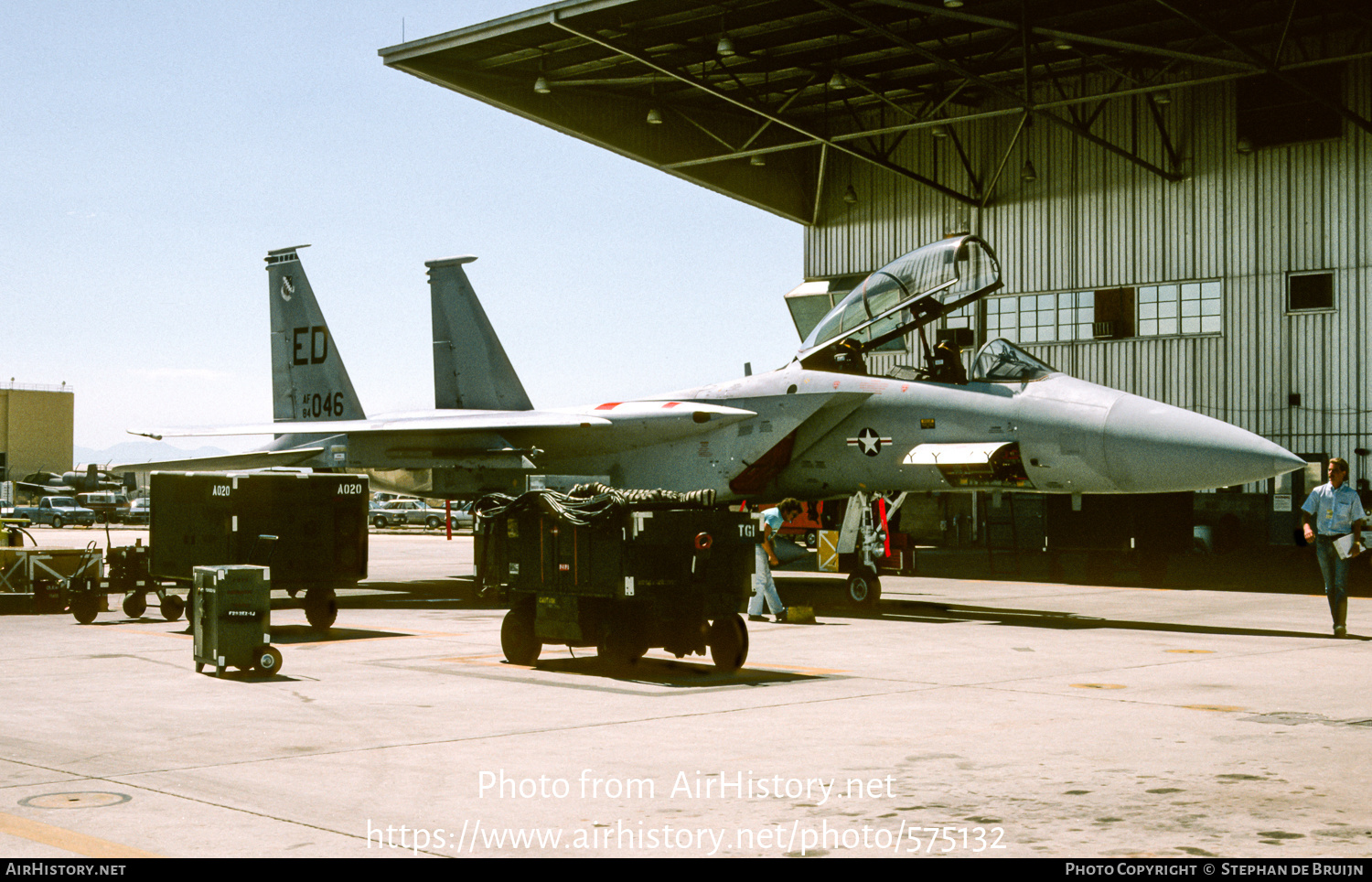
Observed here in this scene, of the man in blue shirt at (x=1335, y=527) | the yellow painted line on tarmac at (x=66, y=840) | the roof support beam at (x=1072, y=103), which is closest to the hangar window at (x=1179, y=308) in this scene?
the roof support beam at (x=1072, y=103)

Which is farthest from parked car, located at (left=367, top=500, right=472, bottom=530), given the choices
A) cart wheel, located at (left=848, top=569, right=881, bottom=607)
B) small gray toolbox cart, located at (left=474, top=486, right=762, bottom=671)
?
small gray toolbox cart, located at (left=474, top=486, right=762, bottom=671)

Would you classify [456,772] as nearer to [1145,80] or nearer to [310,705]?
[310,705]

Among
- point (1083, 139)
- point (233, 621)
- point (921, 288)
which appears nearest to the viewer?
point (233, 621)

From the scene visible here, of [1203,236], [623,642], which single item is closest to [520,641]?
[623,642]

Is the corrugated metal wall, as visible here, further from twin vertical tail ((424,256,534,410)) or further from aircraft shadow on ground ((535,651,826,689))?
aircraft shadow on ground ((535,651,826,689))

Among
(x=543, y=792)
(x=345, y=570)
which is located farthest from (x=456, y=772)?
(x=345, y=570)

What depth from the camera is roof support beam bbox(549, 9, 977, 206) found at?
2403cm

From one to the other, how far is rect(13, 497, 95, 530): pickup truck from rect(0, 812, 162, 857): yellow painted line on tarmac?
56.7 m

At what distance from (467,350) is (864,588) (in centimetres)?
930

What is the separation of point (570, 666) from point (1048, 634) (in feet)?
17.5

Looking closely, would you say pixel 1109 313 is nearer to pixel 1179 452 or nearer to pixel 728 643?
pixel 1179 452

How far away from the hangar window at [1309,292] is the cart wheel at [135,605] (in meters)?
21.8

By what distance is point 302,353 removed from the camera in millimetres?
21438
